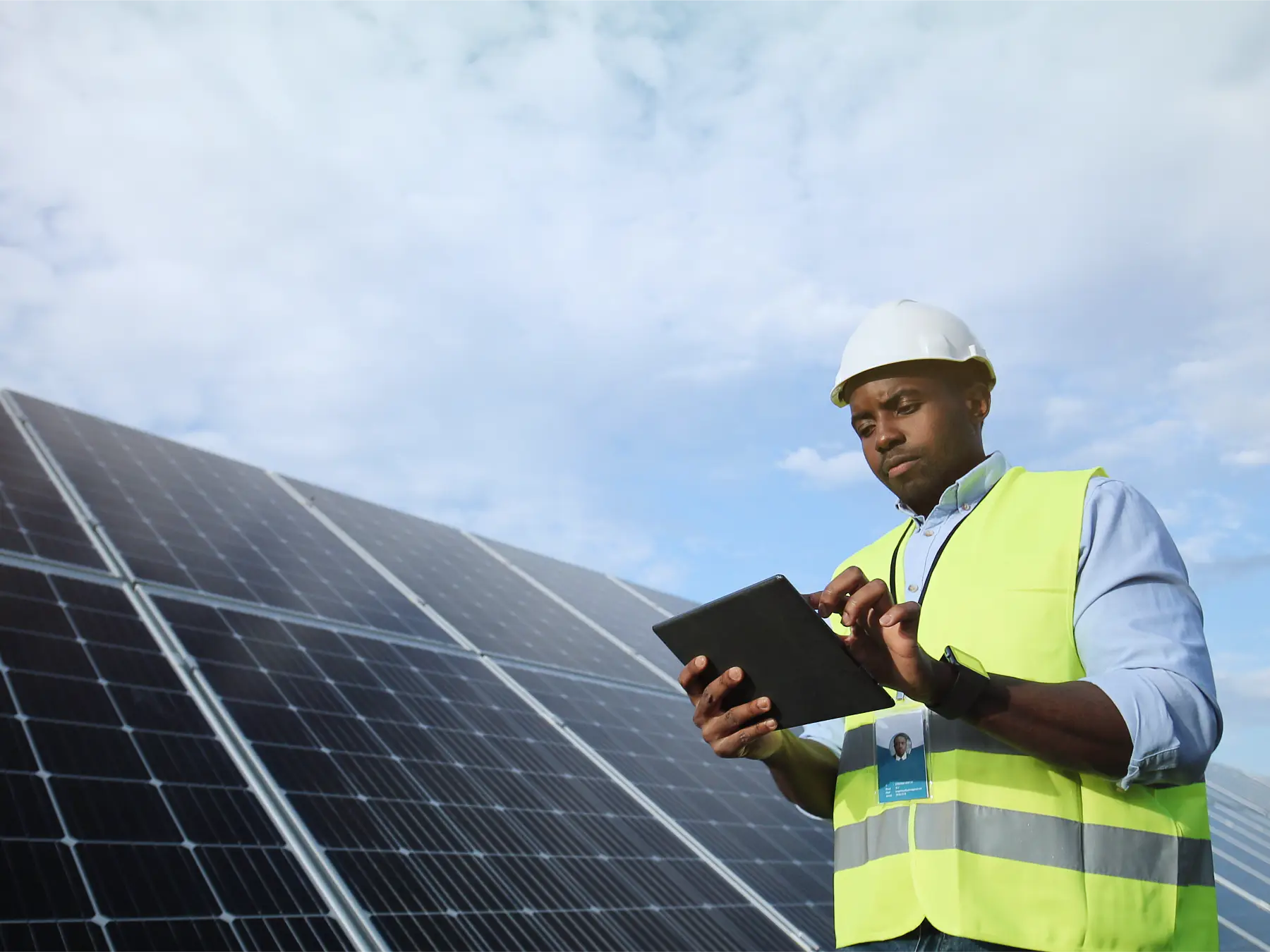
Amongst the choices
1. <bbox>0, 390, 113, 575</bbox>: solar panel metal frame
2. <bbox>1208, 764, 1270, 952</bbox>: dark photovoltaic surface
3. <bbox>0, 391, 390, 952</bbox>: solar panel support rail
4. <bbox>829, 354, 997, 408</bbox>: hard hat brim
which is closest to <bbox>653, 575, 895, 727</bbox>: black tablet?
<bbox>829, 354, 997, 408</bbox>: hard hat brim

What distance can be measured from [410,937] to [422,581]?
672 cm

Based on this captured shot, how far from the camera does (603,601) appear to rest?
15.2m

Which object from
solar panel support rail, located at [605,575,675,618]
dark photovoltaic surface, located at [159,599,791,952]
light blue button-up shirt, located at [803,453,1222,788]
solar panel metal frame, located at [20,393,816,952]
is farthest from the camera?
solar panel support rail, located at [605,575,675,618]

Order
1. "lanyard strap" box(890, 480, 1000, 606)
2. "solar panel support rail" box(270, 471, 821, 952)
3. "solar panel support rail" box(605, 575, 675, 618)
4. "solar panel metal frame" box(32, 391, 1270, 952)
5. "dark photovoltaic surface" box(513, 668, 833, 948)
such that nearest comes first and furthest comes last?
"lanyard strap" box(890, 480, 1000, 606), "solar panel metal frame" box(32, 391, 1270, 952), "solar panel support rail" box(270, 471, 821, 952), "dark photovoltaic surface" box(513, 668, 833, 948), "solar panel support rail" box(605, 575, 675, 618)

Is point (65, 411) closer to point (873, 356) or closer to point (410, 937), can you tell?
point (410, 937)

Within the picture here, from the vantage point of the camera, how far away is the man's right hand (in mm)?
2215

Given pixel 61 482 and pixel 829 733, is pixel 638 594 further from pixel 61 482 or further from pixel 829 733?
pixel 829 733

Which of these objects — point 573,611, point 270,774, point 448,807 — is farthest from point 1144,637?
point 573,611

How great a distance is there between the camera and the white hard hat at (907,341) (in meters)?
2.62

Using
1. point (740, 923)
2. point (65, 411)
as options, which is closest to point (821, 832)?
point (740, 923)

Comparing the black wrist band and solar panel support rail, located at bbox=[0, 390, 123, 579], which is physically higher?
the black wrist band

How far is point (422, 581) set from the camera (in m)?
11.3

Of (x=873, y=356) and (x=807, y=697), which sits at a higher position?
(x=873, y=356)

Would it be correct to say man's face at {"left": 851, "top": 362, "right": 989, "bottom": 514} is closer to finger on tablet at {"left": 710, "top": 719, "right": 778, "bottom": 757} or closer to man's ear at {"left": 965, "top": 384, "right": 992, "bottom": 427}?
man's ear at {"left": 965, "top": 384, "right": 992, "bottom": 427}
